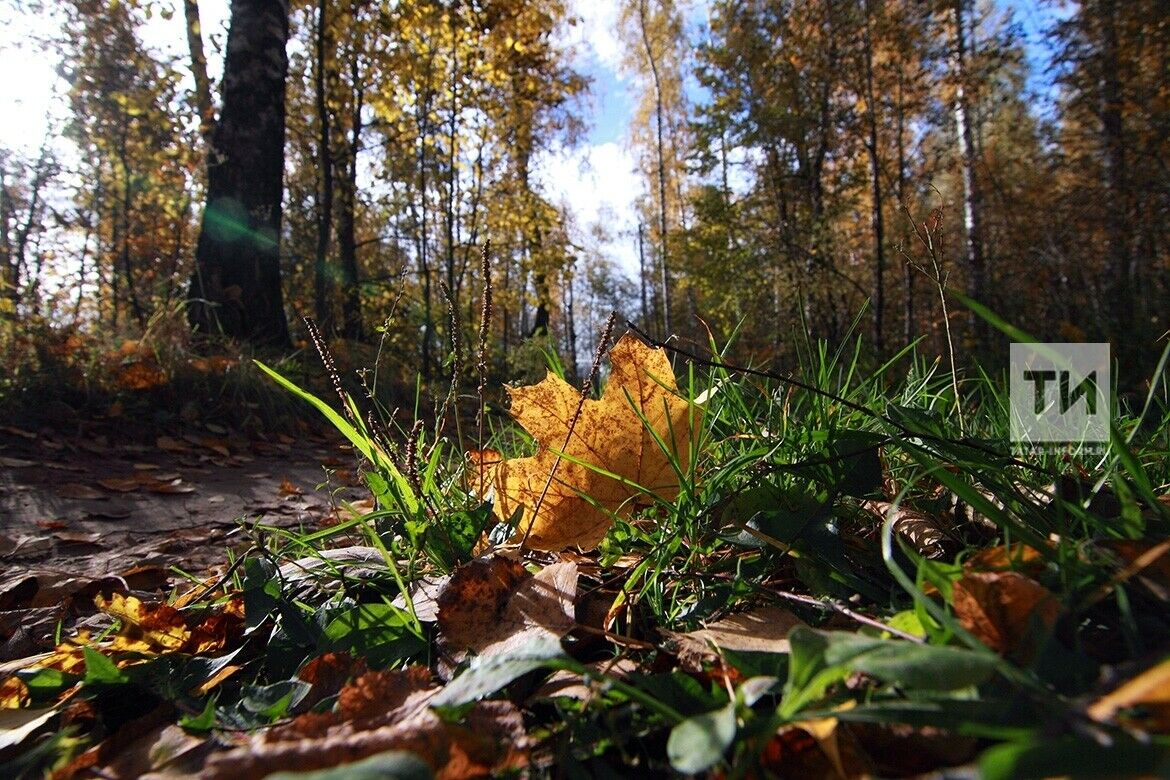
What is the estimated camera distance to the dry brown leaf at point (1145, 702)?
302mm

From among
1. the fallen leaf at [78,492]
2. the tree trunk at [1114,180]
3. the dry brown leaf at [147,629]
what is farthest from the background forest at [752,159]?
the dry brown leaf at [147,629]

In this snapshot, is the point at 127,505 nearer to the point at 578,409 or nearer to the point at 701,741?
the point at 578,409

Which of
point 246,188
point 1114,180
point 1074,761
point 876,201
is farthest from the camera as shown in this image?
point 876,201

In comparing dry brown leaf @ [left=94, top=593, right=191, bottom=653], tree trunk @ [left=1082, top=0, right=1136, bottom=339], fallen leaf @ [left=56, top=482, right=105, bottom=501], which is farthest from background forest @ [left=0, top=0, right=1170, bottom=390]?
dry brown leaf @ [left=94, top=593, right=191, bottom=653]

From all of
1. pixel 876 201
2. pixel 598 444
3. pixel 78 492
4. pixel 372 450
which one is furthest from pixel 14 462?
pixel 876 201

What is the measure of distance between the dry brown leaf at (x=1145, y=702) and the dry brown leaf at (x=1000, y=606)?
0.13m

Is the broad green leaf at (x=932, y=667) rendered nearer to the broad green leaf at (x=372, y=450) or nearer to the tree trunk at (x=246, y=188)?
the broad green leaf at (x=372, y=450)

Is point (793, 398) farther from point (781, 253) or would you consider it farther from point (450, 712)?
point (781, 253)

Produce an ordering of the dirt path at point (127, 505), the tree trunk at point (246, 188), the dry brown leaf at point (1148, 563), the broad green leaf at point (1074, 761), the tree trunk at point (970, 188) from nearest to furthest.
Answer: the broad green leaf at point (1074, 761)
the dry brown leaf at point (1148, 563)
the dirt path at point (127, 505)
the tree trunk at point (246, 188)
the tree trunk at point (970, 188)

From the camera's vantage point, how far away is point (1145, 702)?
1.05 ft

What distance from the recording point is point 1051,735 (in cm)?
34

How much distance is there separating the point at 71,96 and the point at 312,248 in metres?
4.59

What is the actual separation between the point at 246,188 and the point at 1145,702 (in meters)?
6.37

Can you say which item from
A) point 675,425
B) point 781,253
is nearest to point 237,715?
point 675,425
